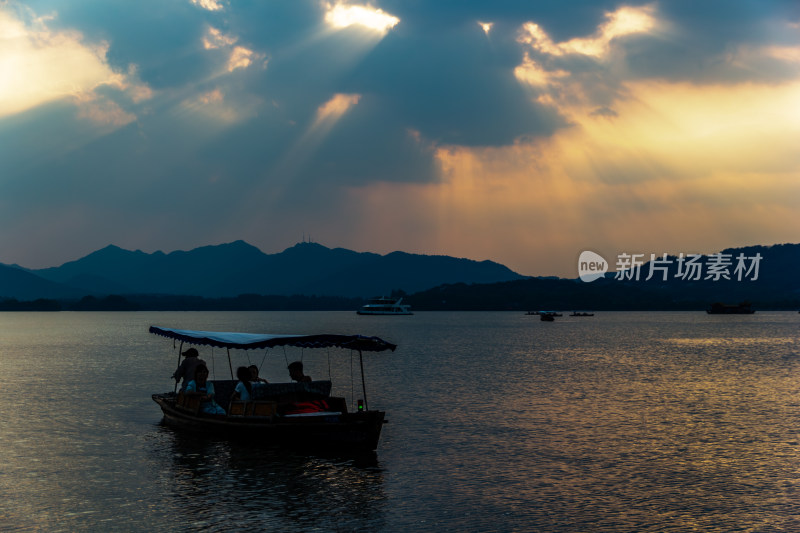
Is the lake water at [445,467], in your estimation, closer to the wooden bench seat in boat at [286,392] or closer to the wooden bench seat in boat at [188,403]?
the wooden bench seat in boat at [188,403]

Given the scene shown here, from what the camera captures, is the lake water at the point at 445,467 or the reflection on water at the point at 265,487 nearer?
the reflection on water at the point at 265,487

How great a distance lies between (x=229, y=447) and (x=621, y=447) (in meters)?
16.4

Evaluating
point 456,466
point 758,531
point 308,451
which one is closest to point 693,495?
point 758,531

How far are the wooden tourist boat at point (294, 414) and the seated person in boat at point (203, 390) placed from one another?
276 mm

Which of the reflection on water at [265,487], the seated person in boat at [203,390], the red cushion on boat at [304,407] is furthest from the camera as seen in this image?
the seated person in boat at [203,390]

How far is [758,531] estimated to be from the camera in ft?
62.8

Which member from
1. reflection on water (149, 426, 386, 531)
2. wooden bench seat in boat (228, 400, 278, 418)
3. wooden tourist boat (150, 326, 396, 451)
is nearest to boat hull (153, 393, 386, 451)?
wooden tourist boat (150, 326, 396, 451)

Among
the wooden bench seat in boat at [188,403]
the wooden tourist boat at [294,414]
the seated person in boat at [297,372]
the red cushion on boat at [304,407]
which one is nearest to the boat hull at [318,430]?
the wooden tourist boat at [294,414]

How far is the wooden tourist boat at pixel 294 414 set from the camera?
27.4 metres

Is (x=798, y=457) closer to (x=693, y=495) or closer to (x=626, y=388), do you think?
(x=693, y=495)

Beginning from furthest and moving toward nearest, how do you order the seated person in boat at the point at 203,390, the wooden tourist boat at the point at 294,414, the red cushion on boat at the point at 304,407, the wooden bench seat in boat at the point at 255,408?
the seated person in boat at the point at 203,390
the red cushion on boat at the point at 304,407
the wooden bench seat in boat at the point at 255,408
the wooden tourist boat at the point at 294,414

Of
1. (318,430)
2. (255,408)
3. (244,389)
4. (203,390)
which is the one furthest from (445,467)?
(203,390)

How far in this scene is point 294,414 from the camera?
2844cm

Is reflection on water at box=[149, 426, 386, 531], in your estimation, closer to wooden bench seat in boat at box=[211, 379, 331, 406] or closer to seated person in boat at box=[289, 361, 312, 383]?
wooden bench seat in boat at box=[211, 379, 331, 406]
